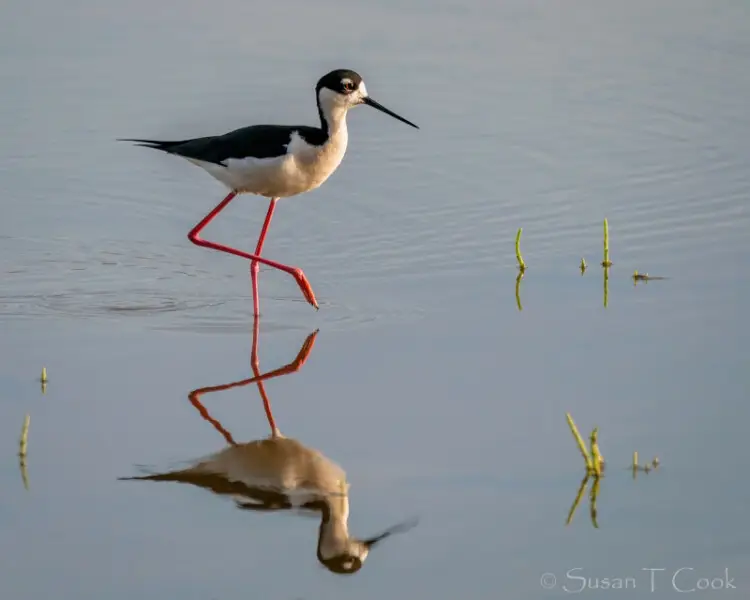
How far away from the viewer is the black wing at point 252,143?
23.4 feet

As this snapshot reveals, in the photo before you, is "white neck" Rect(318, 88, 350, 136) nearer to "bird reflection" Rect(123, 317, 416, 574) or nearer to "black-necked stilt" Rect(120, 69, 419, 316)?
"black-necked stilt" Rect(120, 69, 419, 316)

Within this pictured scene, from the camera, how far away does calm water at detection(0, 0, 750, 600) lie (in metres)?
4.61

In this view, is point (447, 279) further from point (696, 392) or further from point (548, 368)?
point (696, 392)

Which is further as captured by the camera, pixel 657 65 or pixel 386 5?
pixel 386 5

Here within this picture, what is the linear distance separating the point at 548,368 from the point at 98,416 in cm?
172

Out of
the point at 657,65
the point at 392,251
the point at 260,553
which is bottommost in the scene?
the point at 260,553

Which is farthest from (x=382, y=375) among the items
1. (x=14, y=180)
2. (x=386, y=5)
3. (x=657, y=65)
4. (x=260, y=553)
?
(x=386, y=5)

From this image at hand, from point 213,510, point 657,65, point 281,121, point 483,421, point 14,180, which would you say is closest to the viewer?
point 213,510

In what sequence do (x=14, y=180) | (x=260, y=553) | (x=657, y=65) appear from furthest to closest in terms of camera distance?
1. (x=657, y=65)
2. (x=14, y=180)
3. (x=260, y=553)

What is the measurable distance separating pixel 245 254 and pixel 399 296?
2.79 feet

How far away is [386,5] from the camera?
11.4 metres

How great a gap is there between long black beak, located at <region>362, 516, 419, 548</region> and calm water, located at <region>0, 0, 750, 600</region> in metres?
0.03

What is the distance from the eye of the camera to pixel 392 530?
4672 millimetres

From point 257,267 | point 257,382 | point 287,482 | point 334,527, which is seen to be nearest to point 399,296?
point 257,267
